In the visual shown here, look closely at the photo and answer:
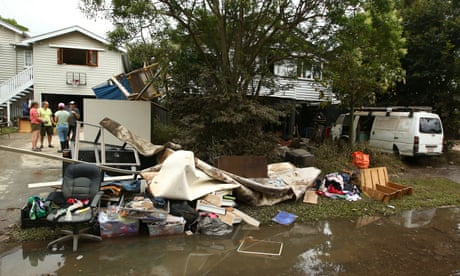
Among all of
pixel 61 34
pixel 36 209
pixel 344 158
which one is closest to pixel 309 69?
pixel 344 158

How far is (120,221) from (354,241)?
12.0ft

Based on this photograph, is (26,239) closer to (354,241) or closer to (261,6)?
(354,241)

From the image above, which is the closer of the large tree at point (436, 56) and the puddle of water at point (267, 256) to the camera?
the puddle of water at point (267, 256)

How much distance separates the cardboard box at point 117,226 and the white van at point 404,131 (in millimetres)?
9335

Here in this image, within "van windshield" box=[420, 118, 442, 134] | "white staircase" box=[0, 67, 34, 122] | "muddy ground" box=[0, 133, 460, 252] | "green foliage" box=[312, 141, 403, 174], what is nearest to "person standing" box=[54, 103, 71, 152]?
"muddy ground" box=[0, 133, 460, 252]

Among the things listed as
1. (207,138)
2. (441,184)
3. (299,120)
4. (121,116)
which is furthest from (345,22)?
(299,120)

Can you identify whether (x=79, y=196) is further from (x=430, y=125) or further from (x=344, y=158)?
(x=430, y=125)

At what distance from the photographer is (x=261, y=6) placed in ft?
26.6

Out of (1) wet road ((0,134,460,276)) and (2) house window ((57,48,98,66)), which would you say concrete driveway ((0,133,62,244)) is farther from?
(2) house window ((57,48,98,66))

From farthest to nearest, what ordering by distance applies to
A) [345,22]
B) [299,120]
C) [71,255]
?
1. [299,120]
2. [345,22]
3. [71,255]

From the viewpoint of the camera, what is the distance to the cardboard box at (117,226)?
4.54 m

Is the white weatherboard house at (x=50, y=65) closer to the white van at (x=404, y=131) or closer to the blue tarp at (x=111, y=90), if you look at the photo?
the blue tarp at (x=111, y=90)

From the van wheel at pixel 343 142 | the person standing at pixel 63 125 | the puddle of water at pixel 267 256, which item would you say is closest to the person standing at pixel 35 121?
the person standing at pixel 63 125

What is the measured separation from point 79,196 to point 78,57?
55.2ft
